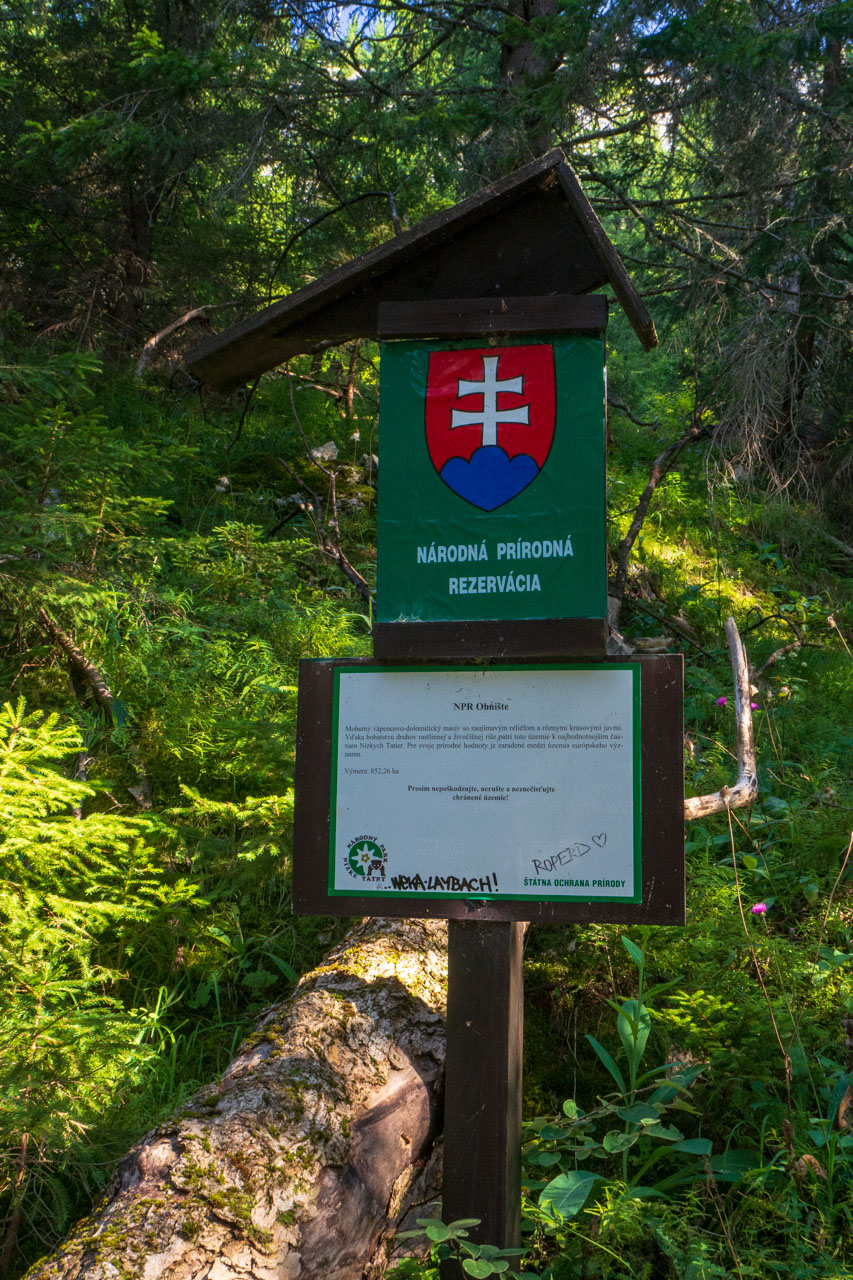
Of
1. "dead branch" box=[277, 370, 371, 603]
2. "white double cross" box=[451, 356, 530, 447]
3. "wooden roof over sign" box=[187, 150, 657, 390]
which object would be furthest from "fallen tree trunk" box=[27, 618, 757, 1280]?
"dead branch" box=[277, 370, 371, 603]

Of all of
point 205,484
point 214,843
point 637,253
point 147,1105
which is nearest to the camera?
point 147,1105

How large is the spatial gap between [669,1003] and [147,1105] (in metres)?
1.92

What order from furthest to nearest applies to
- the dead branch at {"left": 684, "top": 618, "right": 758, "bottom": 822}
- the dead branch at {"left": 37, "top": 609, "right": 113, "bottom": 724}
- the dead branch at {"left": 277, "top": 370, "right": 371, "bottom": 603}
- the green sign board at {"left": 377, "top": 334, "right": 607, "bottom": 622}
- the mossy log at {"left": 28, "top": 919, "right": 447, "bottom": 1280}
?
the dead branch at {"left": 277, "top": 370, "right": 371, "bottom": 603} < the dead branch at {"left": 37, "top": 609, "right": 113, "bottom": 724} < the dead branch at {"left": 684, "top": 618, "right": 758, "bottom": 822} < the green sign board at {"left": 377, "top": 334, "right": 607, "bottom": 622} < the mossy log at {"left": 28, "top": 919, "right": 447, "bottom": 1280}

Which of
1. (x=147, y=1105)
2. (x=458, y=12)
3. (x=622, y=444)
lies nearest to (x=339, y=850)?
(x=147, y=1105)

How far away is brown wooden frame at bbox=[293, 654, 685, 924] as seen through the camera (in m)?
2.21

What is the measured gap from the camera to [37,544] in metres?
4.09

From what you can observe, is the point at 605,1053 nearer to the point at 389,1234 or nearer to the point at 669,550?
the point at 389,1234

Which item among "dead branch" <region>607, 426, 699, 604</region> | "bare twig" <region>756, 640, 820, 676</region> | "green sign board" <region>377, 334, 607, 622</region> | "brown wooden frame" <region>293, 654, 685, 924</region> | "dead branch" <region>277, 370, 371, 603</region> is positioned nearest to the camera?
"brown wooden frame" <region>293, 654, 685, 924</region>

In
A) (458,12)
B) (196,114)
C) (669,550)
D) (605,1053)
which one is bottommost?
(605,1053)

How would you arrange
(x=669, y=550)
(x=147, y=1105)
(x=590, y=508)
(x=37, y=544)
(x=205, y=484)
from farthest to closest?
(x=669, y=550) < (x=205, y=484) < (x=37, y=544) < (x=147, y=1105) < (x=590, y=508)

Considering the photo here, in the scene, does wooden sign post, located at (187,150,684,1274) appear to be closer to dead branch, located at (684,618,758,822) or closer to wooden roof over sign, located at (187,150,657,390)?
wooden roof over sign, located at (187,150,657,390)

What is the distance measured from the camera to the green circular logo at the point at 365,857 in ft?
7.80

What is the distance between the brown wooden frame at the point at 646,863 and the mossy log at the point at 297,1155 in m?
0.48

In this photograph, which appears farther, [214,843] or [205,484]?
[205,484]
